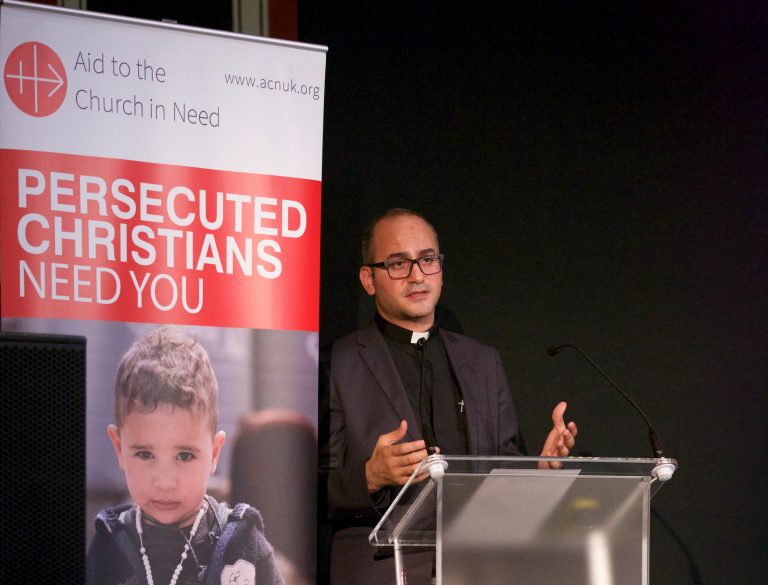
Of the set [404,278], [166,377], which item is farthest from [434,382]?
[166,377]

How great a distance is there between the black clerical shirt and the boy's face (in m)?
0.94

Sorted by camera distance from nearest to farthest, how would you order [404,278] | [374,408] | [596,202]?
[374,408], [404,278], [596,202]

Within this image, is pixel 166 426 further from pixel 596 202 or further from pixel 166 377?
pixel 596 202

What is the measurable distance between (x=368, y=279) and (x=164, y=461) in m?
1.18

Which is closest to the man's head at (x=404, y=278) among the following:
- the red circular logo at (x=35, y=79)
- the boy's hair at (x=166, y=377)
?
the boy's hair at (x=166, y=377)

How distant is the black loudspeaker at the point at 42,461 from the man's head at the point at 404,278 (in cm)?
222

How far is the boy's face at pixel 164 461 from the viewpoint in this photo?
2807mm

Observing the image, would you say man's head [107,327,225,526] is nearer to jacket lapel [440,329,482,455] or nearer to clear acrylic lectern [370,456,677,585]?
clear acrylic lectern [370,456,677,585]

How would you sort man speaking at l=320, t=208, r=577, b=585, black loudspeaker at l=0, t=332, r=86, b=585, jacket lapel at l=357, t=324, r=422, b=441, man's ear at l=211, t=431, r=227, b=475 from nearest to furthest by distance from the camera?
black loudspeaker at l=0, t=332, r=86, b=585 < man's ear at l=211, t=431, r=227, b=475 < man speaking at l=320, t=208, r=577, b=585 < jacket lapel at l=357, t=324, r=422, b=441

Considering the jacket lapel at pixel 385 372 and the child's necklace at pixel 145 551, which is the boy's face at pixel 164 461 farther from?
the jacket lapel at pixel 385 372

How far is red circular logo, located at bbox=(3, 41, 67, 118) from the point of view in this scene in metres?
2.79

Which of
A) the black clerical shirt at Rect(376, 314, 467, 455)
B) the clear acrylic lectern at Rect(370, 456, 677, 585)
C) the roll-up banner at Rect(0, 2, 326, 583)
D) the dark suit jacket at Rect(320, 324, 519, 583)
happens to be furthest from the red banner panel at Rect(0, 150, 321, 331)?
the clear acrylic lectern at Rect(370, 456, 677, 585)

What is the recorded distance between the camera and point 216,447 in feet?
9.53

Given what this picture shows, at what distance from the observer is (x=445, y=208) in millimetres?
4203
